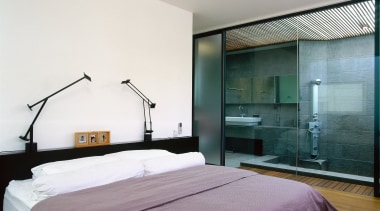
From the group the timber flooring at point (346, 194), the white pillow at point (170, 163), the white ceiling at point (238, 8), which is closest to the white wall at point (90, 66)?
the white ceiling at point (238, 8)

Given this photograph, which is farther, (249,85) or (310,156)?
(249,85)

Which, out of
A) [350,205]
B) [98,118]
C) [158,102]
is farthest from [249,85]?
[98,118]

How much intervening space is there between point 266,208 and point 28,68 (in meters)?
2.25

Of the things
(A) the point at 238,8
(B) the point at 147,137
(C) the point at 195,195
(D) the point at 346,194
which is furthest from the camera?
(A) the point at 238,8

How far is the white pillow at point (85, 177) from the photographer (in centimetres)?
179

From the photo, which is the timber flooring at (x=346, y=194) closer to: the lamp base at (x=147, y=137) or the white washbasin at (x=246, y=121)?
the white washbasin at (x=246, y=121)

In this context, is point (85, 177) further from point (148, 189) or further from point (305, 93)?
point (305, 93)

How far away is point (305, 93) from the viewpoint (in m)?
4.60

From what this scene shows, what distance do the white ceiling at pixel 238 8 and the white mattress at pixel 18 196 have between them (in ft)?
8.71

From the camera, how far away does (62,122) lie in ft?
8.71

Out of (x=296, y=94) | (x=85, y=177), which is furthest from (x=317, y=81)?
(x=85, y=177)

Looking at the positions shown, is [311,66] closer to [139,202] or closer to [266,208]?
[266,208]

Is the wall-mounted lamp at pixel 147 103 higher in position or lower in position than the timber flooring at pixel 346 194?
higher

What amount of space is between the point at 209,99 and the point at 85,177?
286cm
